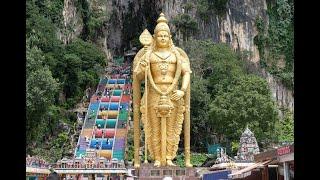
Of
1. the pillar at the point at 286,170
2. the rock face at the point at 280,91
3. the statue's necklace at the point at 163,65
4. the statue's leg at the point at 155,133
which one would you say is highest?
the rock face at the point at 280,91

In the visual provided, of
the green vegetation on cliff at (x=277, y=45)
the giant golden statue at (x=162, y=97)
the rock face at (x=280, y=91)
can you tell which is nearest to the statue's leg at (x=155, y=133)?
the giant golden statue at (x=162, y=97)

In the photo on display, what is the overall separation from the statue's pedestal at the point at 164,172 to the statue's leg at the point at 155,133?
45 centimetres

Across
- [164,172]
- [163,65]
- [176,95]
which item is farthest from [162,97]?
[164,172]

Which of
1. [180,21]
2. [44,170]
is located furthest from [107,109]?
[44,170]

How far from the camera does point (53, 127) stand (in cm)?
2569

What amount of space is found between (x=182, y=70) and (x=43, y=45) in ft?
64.4

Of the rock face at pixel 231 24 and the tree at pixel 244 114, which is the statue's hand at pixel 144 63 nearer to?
the tree at pixel 244 114

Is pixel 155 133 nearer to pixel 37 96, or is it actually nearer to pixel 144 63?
pixel 144 63

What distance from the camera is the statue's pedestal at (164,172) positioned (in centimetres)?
779

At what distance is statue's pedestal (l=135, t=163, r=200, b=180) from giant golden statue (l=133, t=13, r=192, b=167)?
0.29 meters

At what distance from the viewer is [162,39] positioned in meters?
8.43

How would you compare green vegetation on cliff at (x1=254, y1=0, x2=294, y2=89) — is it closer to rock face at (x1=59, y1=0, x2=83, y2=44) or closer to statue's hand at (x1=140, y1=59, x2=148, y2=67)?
rock face at (x1=59, y1=0, x2=83, y2=44)

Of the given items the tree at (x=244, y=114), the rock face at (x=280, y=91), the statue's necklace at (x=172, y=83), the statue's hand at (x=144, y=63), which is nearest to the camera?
the statue's necklace at (x=172, y=83)
